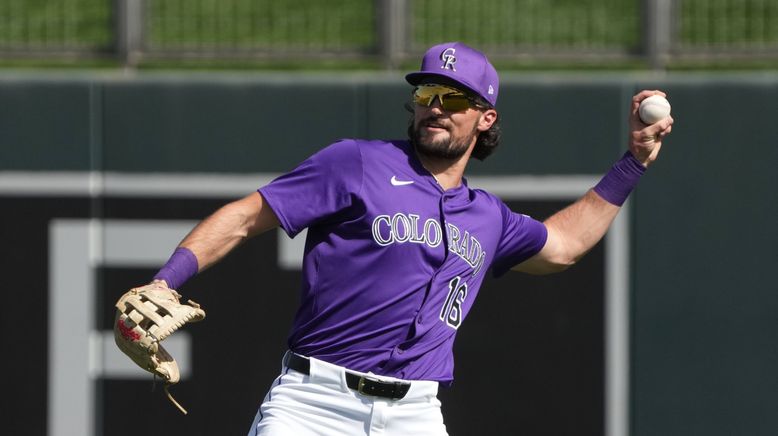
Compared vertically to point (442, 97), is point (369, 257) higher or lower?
lower

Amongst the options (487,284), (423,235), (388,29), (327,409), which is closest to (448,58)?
(423,235)

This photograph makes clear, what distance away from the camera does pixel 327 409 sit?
11.5ft

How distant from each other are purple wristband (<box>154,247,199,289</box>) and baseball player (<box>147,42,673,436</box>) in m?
0.05

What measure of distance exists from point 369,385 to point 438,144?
0.73m

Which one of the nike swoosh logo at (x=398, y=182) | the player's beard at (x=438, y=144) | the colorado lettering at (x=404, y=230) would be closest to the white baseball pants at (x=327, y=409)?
the colorado lettering at (x=404, y=230)

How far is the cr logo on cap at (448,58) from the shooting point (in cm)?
366

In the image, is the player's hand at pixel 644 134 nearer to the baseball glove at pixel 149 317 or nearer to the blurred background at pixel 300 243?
the blurred background at pixel 300 243

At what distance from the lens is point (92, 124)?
208 inches

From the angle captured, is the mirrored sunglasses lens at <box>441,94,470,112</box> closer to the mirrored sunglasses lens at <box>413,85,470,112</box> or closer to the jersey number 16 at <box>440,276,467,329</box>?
the mirrored sunglasses lens at <box>413,85,470,112</box>

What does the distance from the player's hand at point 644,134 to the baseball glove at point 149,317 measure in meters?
1.58

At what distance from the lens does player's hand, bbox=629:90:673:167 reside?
3.94m

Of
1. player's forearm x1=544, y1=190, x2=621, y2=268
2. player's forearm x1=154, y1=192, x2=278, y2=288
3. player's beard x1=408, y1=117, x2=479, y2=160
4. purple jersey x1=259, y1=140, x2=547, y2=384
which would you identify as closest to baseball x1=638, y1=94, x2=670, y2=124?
player's forearm x1=544, y1=190, x2=621, y2=268

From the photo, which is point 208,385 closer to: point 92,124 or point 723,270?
point 92,124

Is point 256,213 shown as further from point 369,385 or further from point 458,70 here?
point 458,70
